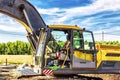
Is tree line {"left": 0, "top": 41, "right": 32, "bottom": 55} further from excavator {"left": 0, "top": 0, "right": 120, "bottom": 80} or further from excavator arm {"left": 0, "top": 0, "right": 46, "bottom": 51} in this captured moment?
excavator {"left": 0, "top": 0, "right": 120, "bottom": 80}

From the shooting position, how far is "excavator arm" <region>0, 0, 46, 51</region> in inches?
564

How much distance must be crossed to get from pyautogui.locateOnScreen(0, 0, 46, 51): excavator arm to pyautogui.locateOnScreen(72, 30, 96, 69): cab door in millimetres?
2908

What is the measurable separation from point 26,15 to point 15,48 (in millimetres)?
42405

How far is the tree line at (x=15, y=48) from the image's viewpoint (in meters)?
56.0

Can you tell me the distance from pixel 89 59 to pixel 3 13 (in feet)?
15.1

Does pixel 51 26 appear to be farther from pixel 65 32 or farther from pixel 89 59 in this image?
pixel 89 59

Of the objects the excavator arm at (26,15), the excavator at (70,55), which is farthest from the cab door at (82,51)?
the excavator arm at (26,15)

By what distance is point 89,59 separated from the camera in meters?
11.9

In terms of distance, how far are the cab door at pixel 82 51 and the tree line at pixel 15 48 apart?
44.0 m

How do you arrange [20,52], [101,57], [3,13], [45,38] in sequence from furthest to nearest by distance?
[20,52], [3,13], [101,57], [45,38]

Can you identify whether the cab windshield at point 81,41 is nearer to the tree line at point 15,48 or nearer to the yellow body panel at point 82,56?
the yellow body panel at point 82,56

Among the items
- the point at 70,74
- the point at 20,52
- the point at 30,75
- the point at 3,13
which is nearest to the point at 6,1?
the point at 3,13

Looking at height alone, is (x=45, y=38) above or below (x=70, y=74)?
above

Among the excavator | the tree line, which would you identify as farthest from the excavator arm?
the tree line
